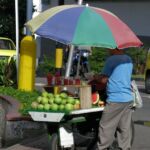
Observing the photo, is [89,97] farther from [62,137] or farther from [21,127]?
[21,127]

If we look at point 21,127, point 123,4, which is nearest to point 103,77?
point 21,127

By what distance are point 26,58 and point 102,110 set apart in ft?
20.1

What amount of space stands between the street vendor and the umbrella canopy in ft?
1.14

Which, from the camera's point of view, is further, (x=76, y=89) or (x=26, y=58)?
(x=26, y=58)

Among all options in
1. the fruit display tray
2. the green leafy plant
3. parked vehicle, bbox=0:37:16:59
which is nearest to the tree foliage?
parked vehicle, bbox=0:37:16:59

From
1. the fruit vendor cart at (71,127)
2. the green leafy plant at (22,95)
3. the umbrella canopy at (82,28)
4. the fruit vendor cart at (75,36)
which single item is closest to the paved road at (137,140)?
the fruit vendor cart at (71,127)

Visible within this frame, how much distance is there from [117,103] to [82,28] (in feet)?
3.69

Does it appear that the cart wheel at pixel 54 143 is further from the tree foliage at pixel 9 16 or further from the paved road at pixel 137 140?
the tree foliage at pixel 9 16

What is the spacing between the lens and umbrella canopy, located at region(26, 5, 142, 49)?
7.74 m

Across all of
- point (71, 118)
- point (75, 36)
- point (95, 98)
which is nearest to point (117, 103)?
point (95, 98)

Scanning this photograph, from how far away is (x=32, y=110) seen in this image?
8.03 meters

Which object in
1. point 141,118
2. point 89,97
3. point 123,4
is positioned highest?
point 123,4

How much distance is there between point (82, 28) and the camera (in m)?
7.84

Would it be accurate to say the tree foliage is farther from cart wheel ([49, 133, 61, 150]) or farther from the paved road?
cart wheel ([49, 133, 61, 150])
